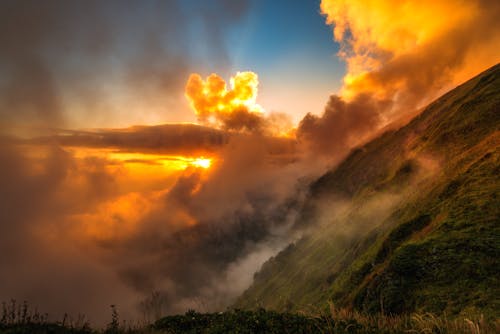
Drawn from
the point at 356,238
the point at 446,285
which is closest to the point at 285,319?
the point at 446,285

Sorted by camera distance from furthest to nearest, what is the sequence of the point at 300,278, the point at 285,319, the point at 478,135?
the point at 300,278 < the point at 478,135 < the point at 285,319

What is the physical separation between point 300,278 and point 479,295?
299 ft

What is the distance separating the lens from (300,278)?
111500 millimetres

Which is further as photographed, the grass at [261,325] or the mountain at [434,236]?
the mountain at [434,236]

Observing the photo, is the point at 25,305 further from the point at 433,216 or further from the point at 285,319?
the point at 433,216

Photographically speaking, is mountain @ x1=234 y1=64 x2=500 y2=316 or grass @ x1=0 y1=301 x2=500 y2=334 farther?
mountain @ x1=234 y1=64 x2=500 y2=316

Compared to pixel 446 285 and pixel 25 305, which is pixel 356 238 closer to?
pixel 446 285

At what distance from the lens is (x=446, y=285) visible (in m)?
28.7

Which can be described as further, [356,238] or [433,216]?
[356,238]

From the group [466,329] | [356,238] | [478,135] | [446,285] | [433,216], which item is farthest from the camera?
[356,238]

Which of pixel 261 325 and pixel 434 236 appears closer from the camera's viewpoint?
pixel 261 325

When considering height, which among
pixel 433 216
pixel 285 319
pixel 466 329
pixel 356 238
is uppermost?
pixel 356 238

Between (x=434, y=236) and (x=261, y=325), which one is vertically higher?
(x=434, y=236)

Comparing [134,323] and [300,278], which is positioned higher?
[300,278]
